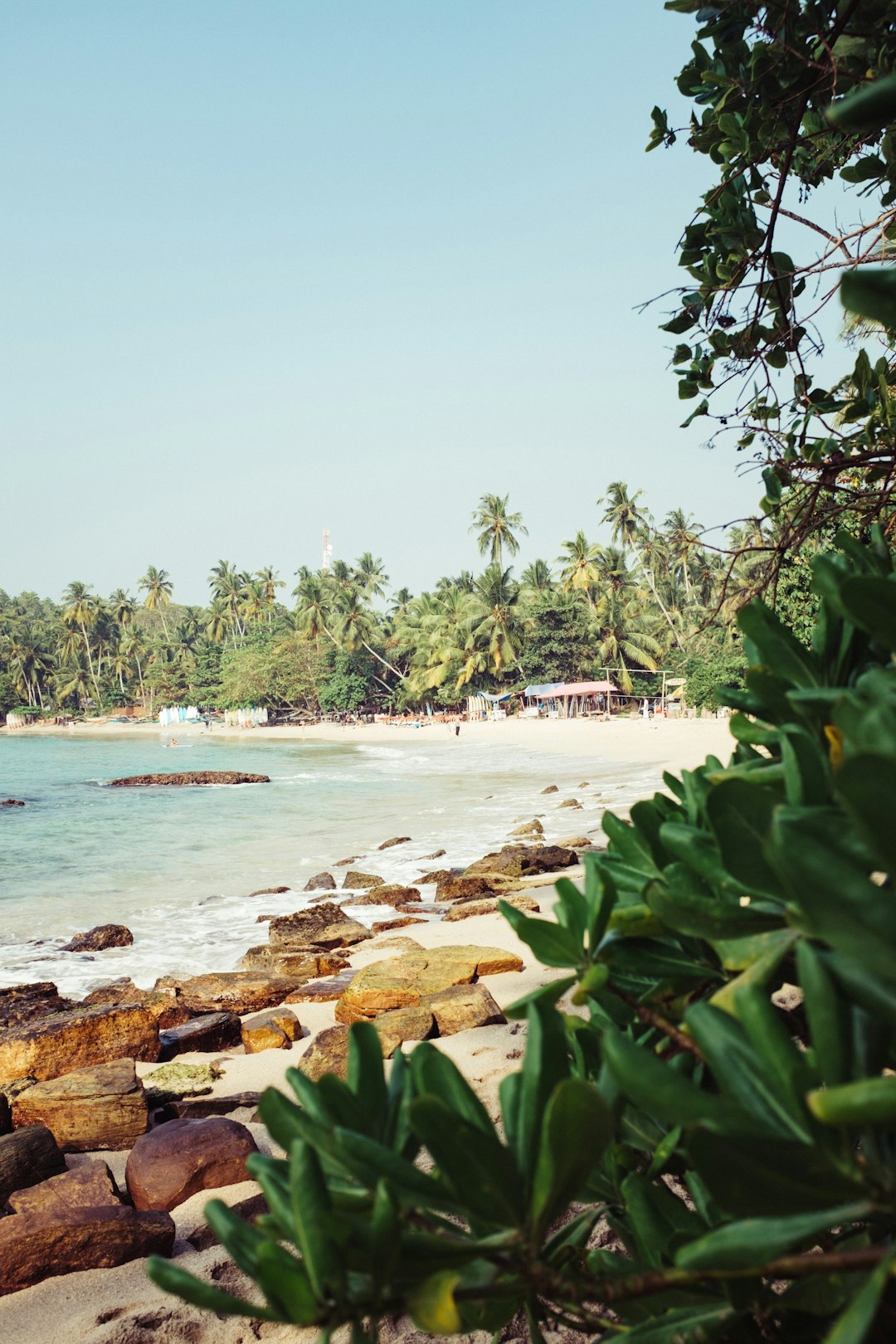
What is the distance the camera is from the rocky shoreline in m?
2.89

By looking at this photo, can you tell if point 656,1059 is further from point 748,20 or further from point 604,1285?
point 748,20

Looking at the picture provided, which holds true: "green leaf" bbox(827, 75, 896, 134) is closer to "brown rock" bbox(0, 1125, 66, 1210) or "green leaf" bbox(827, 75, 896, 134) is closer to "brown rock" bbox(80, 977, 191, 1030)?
"brown rock" bbox(0, 1125, 66, 1210)

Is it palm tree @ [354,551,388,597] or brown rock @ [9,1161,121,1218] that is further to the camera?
palm tree @ [354,551,388,597]

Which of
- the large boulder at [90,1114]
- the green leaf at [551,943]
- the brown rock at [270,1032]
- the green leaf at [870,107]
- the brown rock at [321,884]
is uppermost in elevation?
the green leaf at [870,107]

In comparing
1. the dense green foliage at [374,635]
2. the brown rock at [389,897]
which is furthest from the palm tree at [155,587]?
the brown rock at [389,897]

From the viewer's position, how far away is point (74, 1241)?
2.79 m

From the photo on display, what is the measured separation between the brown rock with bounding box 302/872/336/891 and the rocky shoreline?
2.78 meters

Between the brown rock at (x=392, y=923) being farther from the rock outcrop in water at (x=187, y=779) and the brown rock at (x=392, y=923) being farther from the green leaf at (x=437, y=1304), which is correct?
the rock outcrop in water at (x=187, y=779)

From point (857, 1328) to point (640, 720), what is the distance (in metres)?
45.9

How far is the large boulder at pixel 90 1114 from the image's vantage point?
392cm

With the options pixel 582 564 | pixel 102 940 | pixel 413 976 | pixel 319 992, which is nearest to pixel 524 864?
pixel 319 992

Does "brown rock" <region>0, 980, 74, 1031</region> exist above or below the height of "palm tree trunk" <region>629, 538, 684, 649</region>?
below

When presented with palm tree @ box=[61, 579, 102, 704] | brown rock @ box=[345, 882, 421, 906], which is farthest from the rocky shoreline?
palm tree @ box=[61, 579, 102, 704]

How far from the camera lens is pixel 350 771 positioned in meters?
32.8
